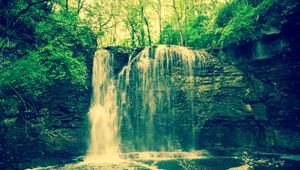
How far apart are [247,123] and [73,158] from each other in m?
7.56

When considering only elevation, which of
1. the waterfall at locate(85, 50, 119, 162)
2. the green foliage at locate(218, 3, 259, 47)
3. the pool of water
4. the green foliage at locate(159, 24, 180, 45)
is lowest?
the pool of water

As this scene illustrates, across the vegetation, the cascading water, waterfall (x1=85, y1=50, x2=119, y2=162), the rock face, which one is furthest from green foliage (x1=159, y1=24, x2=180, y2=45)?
the vegetation

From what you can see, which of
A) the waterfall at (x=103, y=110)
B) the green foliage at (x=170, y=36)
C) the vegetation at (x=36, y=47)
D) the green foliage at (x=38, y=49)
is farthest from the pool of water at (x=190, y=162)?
the green foliage at (x=170, y=36)

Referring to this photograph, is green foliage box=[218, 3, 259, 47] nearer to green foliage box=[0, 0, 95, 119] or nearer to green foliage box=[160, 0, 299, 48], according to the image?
green foliage box=[160, 0, 299, 48]

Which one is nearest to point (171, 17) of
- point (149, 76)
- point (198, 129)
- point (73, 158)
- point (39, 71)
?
point (149, 76)

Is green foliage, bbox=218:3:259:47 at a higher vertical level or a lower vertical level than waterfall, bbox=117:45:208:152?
higher

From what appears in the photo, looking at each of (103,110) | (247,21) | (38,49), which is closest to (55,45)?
(38,49)

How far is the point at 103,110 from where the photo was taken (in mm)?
12336

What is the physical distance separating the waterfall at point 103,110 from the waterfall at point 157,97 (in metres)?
0.40

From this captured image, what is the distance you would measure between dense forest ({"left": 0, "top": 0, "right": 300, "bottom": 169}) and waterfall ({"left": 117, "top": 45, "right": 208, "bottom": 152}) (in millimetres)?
1687

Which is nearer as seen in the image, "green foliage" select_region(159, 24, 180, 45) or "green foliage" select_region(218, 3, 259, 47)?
Result: "green foliage" select_region(218, 3, 259, 47)

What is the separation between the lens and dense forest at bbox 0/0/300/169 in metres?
6.77

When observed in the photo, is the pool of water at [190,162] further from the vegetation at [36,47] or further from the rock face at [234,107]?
the vegetation at [36,47]

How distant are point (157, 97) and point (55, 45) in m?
5.82
